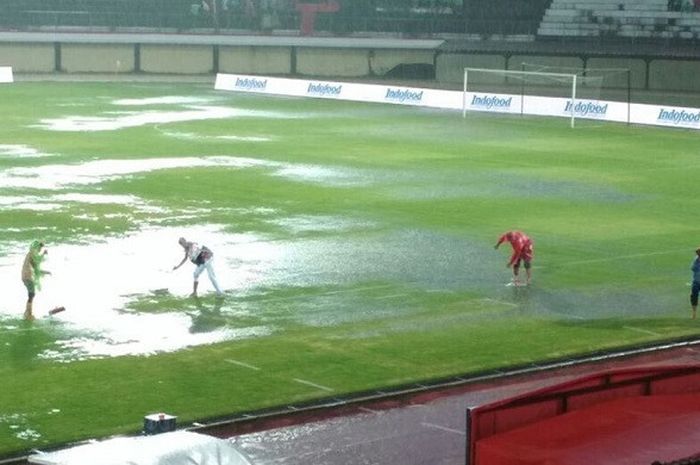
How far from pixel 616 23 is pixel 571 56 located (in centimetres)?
852

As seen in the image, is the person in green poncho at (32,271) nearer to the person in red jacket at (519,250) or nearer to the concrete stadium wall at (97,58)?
the person in red jacket at (519,250)

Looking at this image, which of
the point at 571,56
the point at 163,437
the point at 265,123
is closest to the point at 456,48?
the point at 571,56

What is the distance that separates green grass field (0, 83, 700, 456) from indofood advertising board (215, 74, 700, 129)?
A: 10.8ft

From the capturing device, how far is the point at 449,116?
64750 mm

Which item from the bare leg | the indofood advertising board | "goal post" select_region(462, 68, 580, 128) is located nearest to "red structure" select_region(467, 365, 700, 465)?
the bare leg

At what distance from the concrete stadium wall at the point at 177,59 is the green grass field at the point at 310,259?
91.9 feet

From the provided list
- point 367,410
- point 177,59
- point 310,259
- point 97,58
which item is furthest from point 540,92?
point 367,410

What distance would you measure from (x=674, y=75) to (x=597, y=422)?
68.0 m

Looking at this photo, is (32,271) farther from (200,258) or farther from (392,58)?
(392,58)

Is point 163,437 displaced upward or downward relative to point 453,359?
upward

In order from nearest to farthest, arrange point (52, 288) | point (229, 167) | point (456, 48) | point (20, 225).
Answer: point (52, 288) < point (20, 225) < point (229, 167) < point (456, 48)

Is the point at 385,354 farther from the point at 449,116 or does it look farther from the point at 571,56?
the point at 571,56

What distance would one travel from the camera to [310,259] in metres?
30.6

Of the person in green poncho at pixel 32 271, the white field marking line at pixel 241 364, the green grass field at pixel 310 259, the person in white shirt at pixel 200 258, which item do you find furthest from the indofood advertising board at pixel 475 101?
the white field marking line at pixel 241 364
